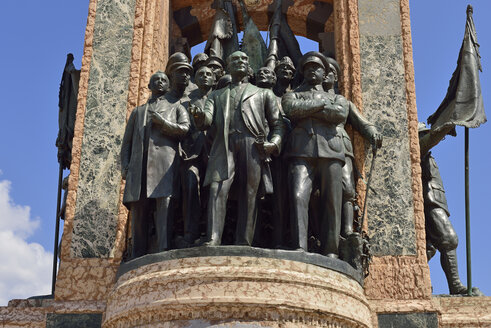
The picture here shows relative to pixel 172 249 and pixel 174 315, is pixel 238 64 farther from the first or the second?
pixel 174 315

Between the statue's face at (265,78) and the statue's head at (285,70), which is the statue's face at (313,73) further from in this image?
the statue's head at (285,70)

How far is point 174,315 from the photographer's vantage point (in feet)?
26.8

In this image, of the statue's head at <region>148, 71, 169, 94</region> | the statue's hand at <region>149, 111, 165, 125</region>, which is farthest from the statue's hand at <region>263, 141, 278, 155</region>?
the statue's head at <region>148, 71, 169, 94</region>

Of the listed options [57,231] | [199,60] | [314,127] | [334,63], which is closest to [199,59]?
[199,60]

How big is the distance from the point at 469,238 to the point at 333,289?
3069 millimetres

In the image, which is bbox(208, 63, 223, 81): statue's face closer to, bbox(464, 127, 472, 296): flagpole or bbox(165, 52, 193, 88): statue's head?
bbox(165, 52, 193, 88): statue's head

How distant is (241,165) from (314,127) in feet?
3.64

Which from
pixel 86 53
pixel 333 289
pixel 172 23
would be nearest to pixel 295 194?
pixel 333 289

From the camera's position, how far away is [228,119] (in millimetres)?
9312

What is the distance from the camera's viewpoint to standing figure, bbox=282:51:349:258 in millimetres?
9336

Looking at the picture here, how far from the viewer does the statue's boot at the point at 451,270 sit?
1093cm

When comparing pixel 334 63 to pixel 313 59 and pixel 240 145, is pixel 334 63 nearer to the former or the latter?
pixel 313 59

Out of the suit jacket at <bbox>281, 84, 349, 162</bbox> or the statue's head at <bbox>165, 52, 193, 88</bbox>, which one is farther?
the statue's head at <bbox>165, 52, 193, 88</bbox>

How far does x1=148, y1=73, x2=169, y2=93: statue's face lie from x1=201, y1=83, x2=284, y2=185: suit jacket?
76 centimetres
